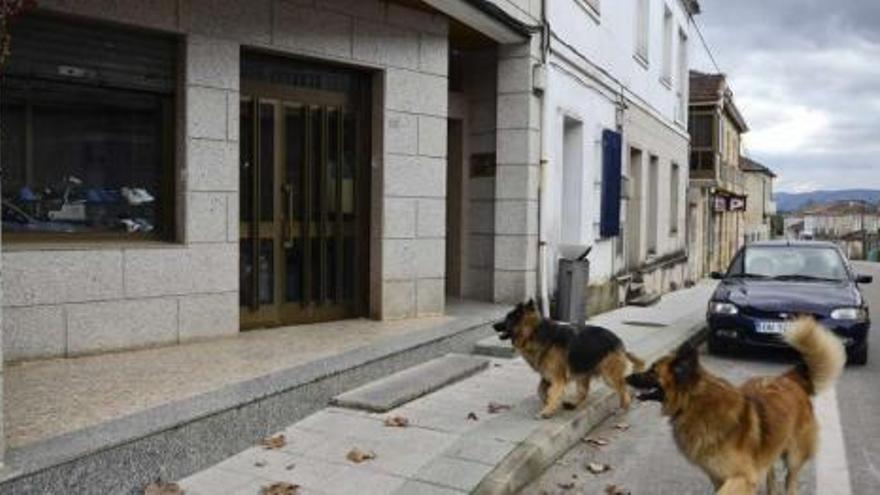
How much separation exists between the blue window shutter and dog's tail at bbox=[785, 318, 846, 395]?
29.7ft

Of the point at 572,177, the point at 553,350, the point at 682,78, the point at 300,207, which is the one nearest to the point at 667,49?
the point at 682,78

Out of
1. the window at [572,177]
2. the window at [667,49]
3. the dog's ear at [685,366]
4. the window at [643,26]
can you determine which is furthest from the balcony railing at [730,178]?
the dog's ear at [685,366]

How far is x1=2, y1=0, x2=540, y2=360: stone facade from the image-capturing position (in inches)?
247

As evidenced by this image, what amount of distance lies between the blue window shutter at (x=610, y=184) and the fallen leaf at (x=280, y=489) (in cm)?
982

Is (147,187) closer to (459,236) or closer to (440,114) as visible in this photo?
(440,114)

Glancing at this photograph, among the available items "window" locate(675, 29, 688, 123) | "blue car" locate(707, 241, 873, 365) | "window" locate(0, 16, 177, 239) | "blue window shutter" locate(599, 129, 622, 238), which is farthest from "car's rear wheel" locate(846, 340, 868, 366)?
"window" locate(675, 29, 688, 123)

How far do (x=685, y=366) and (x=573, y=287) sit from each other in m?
6.54

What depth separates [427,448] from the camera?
5.53m

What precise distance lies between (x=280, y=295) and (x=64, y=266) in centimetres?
236

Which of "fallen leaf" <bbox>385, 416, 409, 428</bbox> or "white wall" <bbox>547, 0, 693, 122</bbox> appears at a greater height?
"white wall" <bbox>547, 0, 693, 122</bbox>

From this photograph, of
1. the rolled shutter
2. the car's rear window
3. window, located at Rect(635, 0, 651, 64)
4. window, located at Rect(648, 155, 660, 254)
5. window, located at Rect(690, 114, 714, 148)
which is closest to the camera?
the rolled shutter

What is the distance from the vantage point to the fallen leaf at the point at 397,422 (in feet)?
19.6

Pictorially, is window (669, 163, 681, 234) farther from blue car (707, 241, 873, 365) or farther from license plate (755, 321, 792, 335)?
license plate (755, 321, 792, 335)

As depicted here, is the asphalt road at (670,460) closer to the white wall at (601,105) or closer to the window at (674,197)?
the white wall at (601,105)
